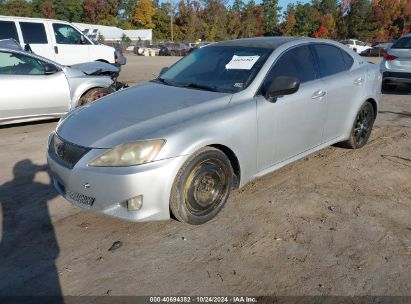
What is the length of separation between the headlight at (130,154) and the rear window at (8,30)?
8996 millimetres

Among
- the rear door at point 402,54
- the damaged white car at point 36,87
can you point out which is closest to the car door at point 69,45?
the damaged white car at point 36,87

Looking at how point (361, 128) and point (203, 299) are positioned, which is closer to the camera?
point (203, 299)

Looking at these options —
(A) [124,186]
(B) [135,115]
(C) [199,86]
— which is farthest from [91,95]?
(A) [124,186]

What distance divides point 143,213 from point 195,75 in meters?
1.85

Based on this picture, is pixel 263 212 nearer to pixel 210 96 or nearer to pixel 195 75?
pixel 210 96

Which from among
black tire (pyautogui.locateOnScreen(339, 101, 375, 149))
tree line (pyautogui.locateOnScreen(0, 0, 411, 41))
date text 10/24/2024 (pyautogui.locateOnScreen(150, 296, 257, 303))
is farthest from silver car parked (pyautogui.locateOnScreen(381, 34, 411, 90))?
tree line (pyautogui.locateOnScreen(0, 0, 411, 41))

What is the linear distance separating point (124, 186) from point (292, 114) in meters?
1.97

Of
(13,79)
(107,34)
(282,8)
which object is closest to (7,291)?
(13,79)

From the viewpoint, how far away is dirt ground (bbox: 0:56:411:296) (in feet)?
9.12

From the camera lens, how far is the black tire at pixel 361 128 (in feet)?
17.6

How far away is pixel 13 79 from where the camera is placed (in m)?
Result: 6.74

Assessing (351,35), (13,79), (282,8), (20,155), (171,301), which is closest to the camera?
(171,301)

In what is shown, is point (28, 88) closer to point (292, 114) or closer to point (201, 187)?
point (201, 187)

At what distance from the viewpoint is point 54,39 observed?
11.3 metres
